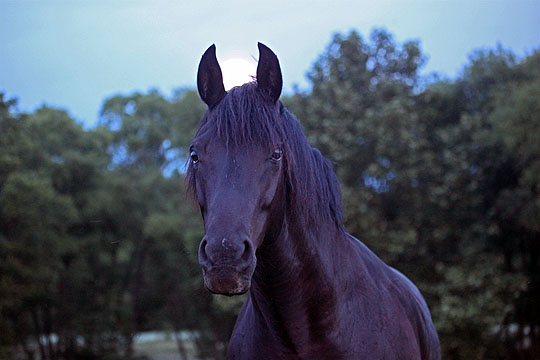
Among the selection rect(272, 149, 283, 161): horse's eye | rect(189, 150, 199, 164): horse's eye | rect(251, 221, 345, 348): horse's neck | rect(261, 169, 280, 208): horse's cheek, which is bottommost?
rect(251, 221, 345, 348): horse's neck

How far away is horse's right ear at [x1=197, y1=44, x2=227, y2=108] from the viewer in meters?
2.76

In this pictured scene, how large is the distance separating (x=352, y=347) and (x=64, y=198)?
18.0m

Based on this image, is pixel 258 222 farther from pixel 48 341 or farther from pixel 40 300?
pixel 48 341

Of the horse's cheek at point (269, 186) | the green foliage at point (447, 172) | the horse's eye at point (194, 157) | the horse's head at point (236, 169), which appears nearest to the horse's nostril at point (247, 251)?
the horse's head at point (236, 169)

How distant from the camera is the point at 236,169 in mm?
2383

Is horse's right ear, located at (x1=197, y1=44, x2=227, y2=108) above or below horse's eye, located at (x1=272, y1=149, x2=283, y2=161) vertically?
above

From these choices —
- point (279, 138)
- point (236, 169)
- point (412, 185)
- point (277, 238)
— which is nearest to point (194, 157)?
point (236, 169)

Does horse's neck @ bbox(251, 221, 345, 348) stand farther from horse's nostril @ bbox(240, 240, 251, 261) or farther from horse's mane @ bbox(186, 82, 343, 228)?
horse's nostril @ bbox(240, 240, 251, 261)

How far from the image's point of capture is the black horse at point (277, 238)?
2271 mm

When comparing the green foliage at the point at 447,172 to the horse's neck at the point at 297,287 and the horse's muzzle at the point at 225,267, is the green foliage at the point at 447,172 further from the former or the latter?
the horse's muzzle at the point at 225,267

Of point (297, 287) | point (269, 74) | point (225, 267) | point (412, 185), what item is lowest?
point (297, 287)

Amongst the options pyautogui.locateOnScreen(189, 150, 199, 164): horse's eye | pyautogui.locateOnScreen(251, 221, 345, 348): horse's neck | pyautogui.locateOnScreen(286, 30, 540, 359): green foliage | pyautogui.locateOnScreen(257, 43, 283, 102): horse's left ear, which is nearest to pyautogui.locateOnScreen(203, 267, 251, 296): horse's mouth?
pyautogui.locateOnScreen(251, 221, 345, 348): horse's neck

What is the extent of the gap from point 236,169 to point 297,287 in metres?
0.74

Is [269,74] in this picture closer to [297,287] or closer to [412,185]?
[297,287]
